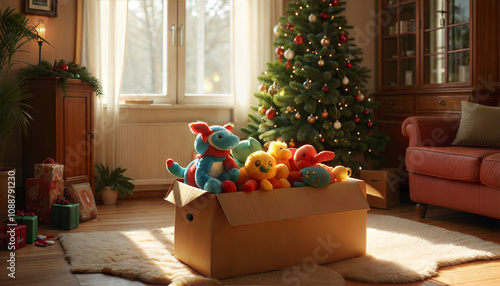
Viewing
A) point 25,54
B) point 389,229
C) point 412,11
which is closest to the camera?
point 389,229

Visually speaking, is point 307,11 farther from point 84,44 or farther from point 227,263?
point 227,263

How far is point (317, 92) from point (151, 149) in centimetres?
153

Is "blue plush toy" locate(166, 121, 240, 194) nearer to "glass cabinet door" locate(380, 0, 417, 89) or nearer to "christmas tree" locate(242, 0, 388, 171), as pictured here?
"christmas tree" locate(242, 0, 388, 171)

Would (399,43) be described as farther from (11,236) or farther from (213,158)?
(11,236)

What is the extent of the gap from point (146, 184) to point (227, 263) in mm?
2332

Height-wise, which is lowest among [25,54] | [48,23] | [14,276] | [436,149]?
[14,276]

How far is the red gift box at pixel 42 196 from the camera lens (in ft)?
11.1

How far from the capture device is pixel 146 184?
443 cm

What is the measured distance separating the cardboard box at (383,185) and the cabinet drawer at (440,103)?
74cm

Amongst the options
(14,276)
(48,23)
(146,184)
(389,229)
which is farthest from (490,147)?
(48,23)

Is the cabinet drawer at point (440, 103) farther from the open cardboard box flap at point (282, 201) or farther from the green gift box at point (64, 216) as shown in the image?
the green gift box at point (64, 216)

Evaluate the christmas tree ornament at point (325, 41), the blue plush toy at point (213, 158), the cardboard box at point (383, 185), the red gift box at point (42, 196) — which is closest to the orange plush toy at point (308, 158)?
the blue plush toy at point (213, 158)

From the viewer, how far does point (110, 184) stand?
415cm

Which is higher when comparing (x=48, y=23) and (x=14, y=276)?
(x=48, y=23)
